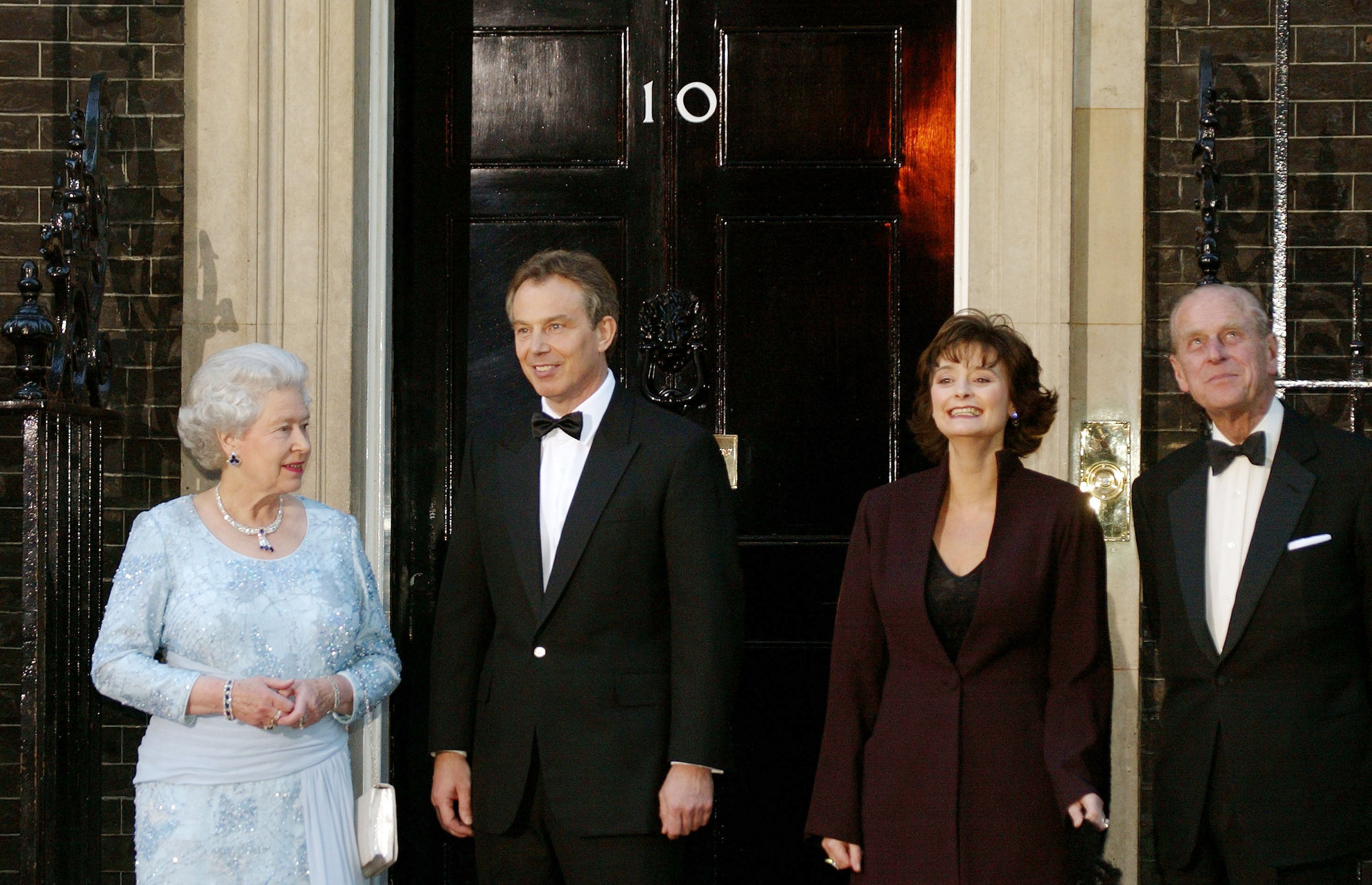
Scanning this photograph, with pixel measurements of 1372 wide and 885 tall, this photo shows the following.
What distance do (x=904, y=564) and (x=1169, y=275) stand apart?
1866 millimetres

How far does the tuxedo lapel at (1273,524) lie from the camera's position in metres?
3.14

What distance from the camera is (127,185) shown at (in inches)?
176

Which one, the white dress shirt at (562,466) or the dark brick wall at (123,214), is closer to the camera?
the white dress shirt at (562,466)

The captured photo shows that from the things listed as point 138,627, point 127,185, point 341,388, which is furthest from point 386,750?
point 127,185

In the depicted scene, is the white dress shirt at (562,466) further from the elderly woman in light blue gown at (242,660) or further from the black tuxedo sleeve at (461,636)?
the elderly woman in light blue gown at (242,660)

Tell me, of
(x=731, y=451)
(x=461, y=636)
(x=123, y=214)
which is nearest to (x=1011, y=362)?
(x=461, y=636)

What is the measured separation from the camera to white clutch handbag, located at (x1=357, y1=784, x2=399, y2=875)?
3.19 m

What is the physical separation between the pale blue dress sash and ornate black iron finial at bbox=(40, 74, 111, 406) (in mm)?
1313

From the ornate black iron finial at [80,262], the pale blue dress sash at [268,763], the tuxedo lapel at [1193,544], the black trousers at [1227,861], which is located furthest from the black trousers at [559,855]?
the ornate black iron finial at [80,262]

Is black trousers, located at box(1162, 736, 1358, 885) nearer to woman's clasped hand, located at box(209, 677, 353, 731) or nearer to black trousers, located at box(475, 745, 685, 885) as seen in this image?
black trousers, located at box(475, 745, 685, 885)

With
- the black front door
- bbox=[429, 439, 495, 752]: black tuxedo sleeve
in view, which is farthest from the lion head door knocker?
bbox=[429, 439, 495, 752]: black tuxedo sleeve

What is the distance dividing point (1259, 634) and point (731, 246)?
7.40 ft

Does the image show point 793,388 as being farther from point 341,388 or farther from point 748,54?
point 341,388

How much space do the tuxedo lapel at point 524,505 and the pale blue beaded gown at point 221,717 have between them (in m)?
0.44
